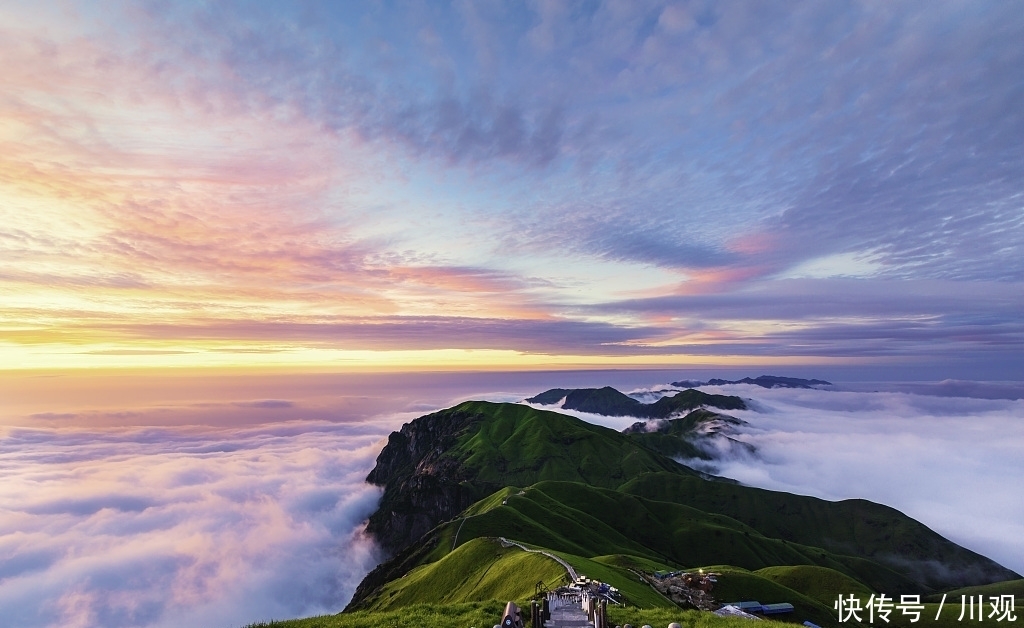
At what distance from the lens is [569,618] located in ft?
94.1

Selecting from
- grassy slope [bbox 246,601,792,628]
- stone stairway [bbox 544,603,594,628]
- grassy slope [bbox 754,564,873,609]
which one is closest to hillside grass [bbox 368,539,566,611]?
grassy slope [bbox 246,601,792,628]

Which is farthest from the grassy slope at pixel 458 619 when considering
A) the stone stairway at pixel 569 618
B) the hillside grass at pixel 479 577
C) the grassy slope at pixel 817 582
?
the grassy slope at pixel 817 582

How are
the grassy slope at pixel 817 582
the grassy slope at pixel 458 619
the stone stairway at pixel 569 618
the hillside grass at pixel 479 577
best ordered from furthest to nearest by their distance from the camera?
the grassy slope at pixel 817 582
the hillside grass at pixel 479 577
the grassy slope at pixel 458 619
the stone stairway at pixel 569 618

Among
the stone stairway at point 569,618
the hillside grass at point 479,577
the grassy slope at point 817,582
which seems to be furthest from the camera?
the grassy slope at point 817,582

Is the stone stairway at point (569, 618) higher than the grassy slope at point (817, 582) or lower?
higher

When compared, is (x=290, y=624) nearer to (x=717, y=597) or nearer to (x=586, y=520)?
(x=717, y=597)

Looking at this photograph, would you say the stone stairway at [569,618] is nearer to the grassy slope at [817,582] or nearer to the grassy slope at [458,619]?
the grassy slope at [458,619]

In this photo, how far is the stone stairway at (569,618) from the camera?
27.5 metres

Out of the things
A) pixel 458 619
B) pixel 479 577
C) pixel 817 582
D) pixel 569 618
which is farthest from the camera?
pixel 817 582

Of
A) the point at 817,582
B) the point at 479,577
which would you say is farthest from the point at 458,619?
the point at 817,582

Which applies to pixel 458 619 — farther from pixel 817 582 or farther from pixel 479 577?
pixel 817 582

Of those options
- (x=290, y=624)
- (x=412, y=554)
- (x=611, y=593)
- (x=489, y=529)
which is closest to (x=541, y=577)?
(x=611, y=593)

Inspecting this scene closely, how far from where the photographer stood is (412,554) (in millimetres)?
155000

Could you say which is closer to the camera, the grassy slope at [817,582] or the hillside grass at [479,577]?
the hillside grass at [479,577]
